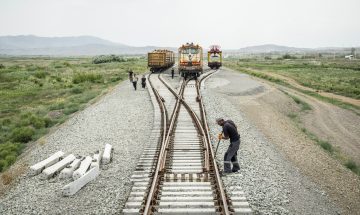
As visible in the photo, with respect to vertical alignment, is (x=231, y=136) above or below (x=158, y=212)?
above

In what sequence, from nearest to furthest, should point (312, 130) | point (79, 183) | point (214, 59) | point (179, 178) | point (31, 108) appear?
point (79, 183) < point (179, 178) < point (312, 130) < point (31, 108) < point (214, 59)

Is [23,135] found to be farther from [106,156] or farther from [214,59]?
[214,59]

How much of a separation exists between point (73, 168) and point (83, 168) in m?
0.43

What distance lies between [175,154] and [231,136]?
2273mm

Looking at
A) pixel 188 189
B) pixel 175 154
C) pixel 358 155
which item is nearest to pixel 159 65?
pixel 358 155

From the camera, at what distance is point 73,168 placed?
10.2m

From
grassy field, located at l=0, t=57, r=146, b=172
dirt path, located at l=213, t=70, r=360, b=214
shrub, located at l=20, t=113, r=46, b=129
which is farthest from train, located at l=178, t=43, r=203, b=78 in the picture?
shrub, located at l=20, t=113, r=46, b=129

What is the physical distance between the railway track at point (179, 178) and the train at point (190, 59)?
18.8 metres

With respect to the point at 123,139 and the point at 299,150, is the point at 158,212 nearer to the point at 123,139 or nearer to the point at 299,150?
the point at 123,139

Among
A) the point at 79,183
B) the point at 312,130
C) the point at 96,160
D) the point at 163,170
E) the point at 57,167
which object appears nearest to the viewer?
the point at 79,183

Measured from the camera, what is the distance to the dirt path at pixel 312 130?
11.4 metres

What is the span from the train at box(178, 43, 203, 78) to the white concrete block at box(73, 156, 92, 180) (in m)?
23.4

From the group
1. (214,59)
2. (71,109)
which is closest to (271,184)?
(71,109)

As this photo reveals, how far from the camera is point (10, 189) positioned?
31.6ft
